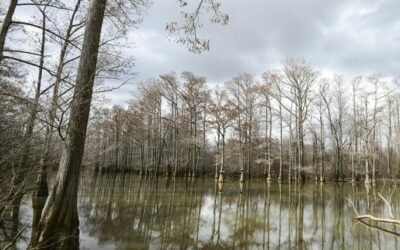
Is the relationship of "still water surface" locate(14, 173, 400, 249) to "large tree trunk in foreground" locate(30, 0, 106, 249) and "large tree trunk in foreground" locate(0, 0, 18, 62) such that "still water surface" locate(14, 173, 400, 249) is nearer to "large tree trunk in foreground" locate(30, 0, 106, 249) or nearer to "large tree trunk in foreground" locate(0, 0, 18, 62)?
"large tree trunk in foreground" locate(30, 0, 106, 249)

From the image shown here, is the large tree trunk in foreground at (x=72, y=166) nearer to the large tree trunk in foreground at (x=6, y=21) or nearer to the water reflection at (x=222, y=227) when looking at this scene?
the water reflection at (x=222, y=227)

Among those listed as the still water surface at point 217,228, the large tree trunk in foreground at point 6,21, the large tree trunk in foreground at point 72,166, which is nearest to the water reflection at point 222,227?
the still water surface at point 217,228

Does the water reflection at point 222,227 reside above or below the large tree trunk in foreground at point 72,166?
below

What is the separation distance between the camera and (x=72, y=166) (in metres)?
6.16

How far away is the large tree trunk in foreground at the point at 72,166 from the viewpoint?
18.9 ft

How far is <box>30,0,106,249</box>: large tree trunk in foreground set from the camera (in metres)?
5.76

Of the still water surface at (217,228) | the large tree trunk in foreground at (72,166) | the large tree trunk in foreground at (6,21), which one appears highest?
the large tree trunk in foreground at (6,21)

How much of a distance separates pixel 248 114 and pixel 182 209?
24964mm

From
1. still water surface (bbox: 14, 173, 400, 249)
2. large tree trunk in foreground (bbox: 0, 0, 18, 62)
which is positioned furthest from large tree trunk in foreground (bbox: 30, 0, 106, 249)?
large tree trunk in foreground (bbox: 0, 0, 18, 62)

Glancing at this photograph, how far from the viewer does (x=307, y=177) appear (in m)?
40.0

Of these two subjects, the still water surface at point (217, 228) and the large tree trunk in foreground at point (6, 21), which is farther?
the large tree trunk in foreground at point (6, 21)

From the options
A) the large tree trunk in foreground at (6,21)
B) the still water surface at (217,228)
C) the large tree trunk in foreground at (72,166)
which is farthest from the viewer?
the large tree trunk in foreground at (6,21)

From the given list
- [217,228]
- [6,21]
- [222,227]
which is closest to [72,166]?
[6,21]

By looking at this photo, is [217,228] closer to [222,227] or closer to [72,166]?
[222,227]
